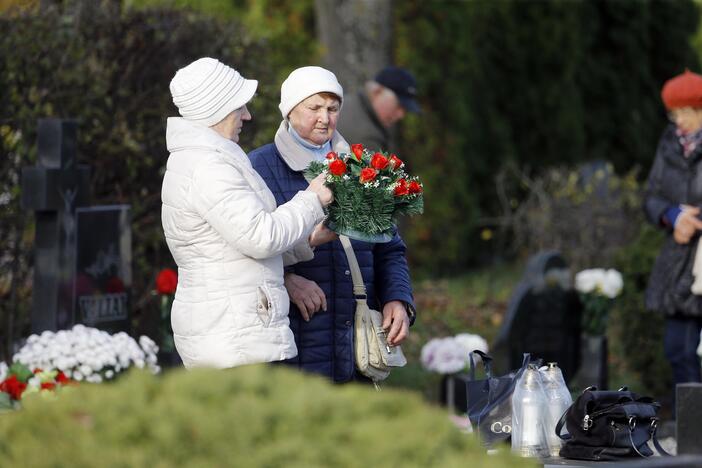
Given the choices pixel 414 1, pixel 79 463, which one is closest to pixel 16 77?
pixel 79 463

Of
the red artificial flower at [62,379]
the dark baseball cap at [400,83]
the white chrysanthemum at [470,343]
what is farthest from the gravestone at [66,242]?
the white chrysanthemum at [470,343]

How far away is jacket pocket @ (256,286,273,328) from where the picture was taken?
429 cm

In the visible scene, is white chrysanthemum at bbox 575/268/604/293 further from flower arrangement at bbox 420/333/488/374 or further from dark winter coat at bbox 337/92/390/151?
dark winter coat at bbox 337/92/390/151

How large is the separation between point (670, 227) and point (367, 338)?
9.48ft

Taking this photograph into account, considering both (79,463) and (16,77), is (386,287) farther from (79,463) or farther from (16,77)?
(16,77)

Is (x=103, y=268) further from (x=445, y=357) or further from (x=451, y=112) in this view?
(x=451, y=112)

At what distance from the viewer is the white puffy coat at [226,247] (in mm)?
4234

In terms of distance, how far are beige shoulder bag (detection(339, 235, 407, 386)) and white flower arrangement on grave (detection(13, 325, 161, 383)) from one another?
1.74 m

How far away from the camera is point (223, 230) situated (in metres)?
4.23

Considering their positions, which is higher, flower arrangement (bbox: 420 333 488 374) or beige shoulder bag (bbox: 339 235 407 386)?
beige shoulder bag (bbox: 339 235 407 386)

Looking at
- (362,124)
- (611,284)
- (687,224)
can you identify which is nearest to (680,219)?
(687,224)

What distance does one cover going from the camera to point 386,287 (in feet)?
16.5

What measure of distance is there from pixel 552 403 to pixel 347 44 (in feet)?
27.3

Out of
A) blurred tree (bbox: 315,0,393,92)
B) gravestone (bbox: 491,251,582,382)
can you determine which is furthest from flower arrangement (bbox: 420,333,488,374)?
blurred tree (bbox: 315,0,393,92)
